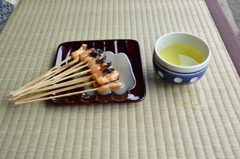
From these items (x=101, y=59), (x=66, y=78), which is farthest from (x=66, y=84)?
(x=101, y=59)

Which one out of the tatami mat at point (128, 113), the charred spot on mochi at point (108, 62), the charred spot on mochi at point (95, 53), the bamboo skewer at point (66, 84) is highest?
the charred spot on mochi at point (95, 53)

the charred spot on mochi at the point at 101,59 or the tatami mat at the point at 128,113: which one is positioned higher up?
the charred spot on mochi at the point at 101,59

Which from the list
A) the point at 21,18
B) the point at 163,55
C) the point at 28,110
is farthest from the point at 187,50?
the point at 21,18

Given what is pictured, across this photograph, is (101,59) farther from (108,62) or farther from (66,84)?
(66,84)

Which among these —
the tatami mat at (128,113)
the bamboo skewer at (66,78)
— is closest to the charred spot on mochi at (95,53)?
the bamboo skewer at (66,78)

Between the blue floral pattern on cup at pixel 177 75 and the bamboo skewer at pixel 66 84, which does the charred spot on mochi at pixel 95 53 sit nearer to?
the bamboo skewer at pixel 66 84
